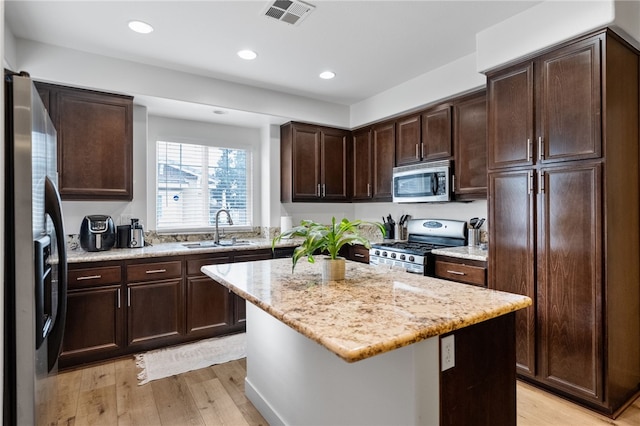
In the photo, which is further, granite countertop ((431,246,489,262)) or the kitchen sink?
the kitchen sink

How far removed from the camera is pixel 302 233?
1.83 m

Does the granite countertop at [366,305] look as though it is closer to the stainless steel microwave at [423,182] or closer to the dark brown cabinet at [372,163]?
the stainless steel microwave at [423,182]

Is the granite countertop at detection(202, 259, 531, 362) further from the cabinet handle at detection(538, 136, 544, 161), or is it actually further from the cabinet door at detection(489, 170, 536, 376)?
the cabinet handle at detection(538, 136, 544, 161)

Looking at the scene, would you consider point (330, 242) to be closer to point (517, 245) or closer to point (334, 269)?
point (334, 269)

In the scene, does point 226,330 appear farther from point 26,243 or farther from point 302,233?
point 26,243

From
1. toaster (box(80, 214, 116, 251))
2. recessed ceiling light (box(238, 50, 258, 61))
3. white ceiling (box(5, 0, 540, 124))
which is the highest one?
white ceiling (box(5, 0, 540, 124))

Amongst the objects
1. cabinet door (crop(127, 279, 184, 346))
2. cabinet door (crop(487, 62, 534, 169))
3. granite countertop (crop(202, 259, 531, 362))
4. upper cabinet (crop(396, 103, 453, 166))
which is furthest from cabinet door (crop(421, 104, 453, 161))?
cabinet door (crop(127, 279, 184, 346))

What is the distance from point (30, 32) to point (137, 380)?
108 inches

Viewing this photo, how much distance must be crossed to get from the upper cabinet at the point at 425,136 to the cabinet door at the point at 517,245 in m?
0.85

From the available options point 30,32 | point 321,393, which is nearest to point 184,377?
point 321,393

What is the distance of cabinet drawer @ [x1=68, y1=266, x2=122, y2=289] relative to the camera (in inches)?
109

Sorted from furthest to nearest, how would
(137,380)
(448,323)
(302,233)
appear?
(137,380) → (302,233) → (448,323)

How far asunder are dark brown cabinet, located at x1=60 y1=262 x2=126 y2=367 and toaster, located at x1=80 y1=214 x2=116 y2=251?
0.30 m

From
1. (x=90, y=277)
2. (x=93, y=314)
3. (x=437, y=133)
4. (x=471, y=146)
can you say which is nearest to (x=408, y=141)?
(x=437, y=133)
